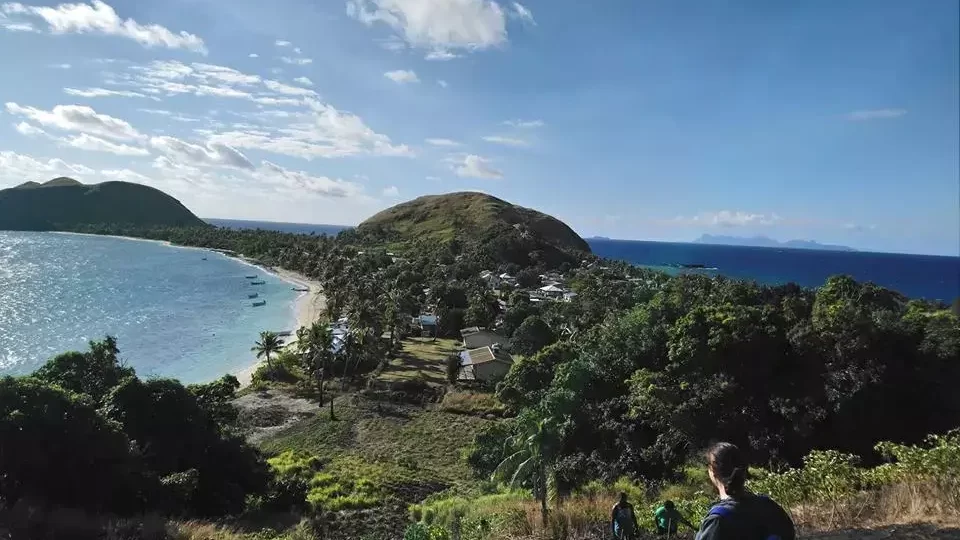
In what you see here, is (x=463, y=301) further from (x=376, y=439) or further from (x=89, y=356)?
(x=89, y=356)

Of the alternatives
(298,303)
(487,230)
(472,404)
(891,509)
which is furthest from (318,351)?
(487,230)

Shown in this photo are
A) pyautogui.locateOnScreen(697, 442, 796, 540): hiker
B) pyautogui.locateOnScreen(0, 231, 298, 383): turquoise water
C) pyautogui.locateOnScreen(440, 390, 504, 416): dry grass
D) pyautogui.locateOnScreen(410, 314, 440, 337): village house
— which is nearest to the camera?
pyautogui.locateOnScreen(697, 442, 796, 540): hiker

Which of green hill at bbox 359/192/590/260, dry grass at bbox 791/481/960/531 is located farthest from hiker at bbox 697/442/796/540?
green hill at bbox 359/192/590/260

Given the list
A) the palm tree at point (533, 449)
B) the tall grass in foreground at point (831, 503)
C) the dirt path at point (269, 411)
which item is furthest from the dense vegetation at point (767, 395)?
the dirt path at point (269, 411)

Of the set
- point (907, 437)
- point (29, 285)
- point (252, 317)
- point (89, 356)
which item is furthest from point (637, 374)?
point (29, 285)

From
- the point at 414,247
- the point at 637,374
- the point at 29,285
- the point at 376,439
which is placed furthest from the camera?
the point at 414,247

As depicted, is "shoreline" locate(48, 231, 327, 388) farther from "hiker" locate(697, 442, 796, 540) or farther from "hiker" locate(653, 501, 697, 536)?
"hiker" locate(697, 442, 796, 540)

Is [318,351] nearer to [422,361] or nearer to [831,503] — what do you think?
[422,361]
